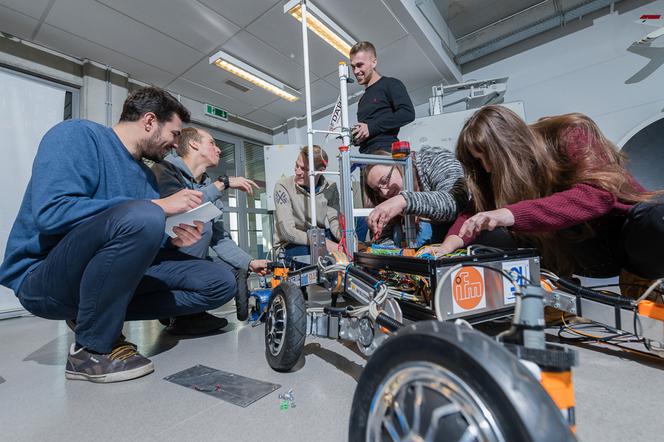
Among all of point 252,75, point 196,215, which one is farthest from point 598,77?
point 196,215

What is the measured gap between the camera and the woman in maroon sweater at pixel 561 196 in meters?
0.99

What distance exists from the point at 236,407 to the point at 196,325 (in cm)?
93

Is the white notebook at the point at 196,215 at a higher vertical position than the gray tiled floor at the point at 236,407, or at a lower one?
higher

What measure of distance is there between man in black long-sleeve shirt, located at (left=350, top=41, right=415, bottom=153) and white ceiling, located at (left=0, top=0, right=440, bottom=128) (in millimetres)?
1037

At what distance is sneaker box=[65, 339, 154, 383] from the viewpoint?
970 mm

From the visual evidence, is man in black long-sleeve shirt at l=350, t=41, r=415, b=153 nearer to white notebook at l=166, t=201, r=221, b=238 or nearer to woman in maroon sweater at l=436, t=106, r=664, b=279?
woman in maroon sweater at l=436, t=106, r=664, b=279

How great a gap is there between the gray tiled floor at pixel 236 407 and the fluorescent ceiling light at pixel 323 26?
2783 mm

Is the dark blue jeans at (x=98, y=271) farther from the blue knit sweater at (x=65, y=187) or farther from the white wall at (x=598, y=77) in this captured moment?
the white wall at (x=598, y=77)

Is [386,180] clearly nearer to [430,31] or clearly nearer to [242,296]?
[242,296]

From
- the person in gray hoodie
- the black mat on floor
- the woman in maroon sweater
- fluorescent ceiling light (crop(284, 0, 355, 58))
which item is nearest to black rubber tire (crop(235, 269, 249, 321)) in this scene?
the person in gray hoodie

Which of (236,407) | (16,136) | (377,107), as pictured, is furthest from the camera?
(16,136)

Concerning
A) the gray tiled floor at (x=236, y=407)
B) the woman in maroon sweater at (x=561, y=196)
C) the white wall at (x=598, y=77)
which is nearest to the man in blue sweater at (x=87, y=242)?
the gray tiled floor at (x=236, y=407)

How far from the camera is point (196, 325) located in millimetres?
1571

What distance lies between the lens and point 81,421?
2.45 ft
